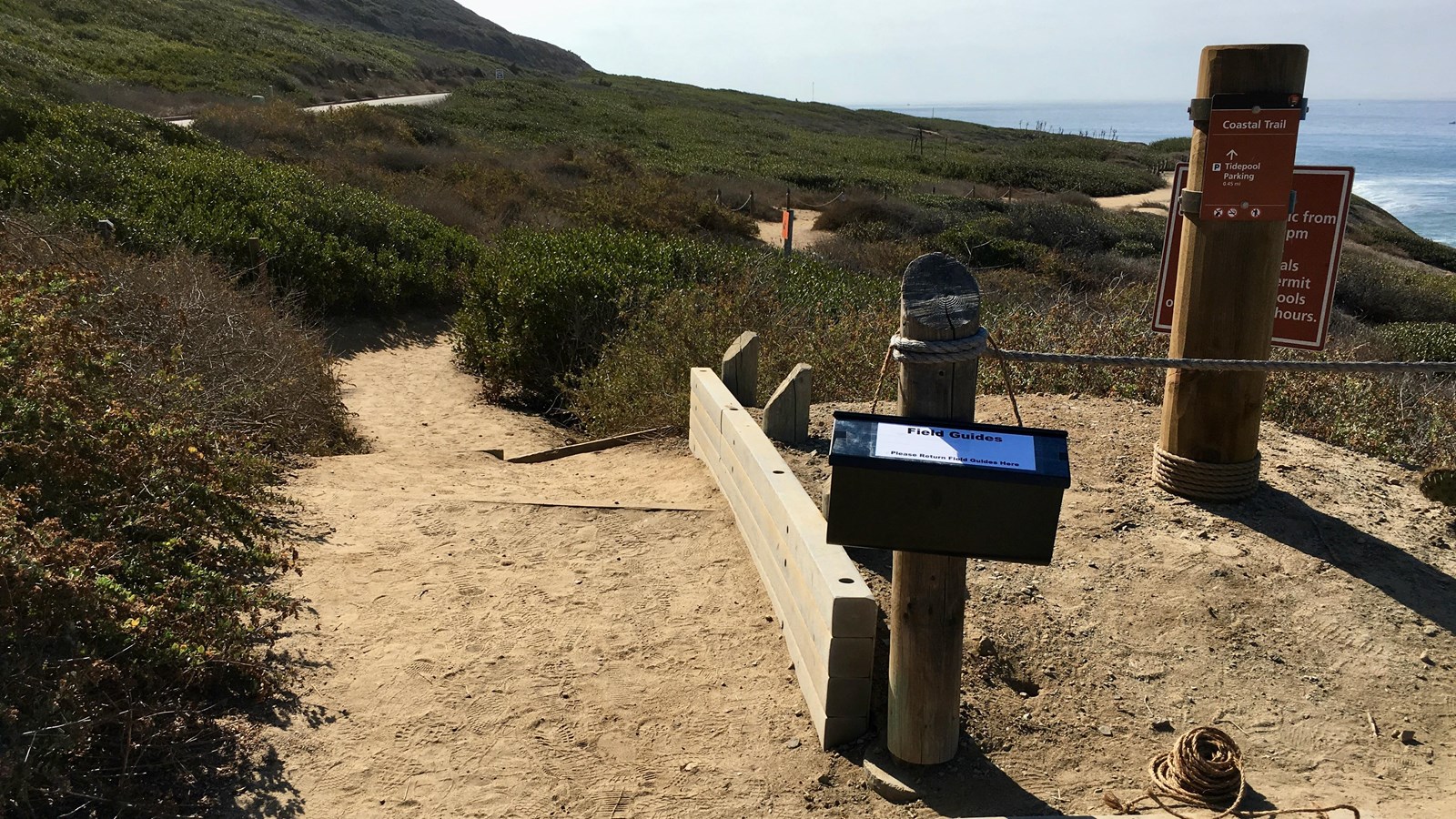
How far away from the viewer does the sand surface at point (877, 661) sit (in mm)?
3133

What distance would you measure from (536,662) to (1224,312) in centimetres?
317

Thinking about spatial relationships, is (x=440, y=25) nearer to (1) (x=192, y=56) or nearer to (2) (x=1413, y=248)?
(1) (x=192, y=56)

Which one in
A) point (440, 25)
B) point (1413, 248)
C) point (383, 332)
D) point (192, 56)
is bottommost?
point (383, 332)

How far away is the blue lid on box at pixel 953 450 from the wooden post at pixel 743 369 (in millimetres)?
3560

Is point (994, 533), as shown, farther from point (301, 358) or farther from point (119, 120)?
point (119, 120)

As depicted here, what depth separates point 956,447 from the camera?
2500 millimetres

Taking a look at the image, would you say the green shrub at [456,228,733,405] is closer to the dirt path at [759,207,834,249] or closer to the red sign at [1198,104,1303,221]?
the red sign at [1198,104,1303,221]

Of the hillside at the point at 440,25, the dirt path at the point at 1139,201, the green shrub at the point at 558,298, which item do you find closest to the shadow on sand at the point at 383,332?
the green shrub at the point at 558,298

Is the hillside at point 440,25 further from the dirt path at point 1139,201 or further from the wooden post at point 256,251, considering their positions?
the wooden post at point 256,251

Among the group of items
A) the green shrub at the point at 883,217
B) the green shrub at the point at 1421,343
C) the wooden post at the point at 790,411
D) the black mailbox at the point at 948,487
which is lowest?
the wooden post at the point at 790,411

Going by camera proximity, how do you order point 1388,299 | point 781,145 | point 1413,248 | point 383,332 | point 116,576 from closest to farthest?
point 116,576, point 383,332, point 1388,299, point 1413,248, point 781,145

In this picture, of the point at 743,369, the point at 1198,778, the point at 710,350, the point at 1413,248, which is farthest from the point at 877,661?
the point at 1413,248

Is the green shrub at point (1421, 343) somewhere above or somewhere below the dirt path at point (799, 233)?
below

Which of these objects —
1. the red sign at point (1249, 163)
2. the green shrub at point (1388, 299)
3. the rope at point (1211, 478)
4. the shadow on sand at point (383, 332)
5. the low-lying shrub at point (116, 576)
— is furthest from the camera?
the green shrub at point (1388, 299)
